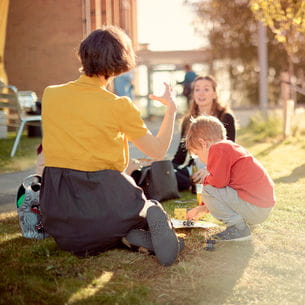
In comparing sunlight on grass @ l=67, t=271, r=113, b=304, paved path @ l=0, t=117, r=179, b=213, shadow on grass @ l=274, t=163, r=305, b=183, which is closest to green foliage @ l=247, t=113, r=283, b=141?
shadow on grass @ l=274, t=163, r=305, b=183

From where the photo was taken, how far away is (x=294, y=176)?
643cm

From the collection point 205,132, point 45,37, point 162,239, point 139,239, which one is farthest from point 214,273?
point 45,37

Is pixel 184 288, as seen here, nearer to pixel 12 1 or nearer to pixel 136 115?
pixel 136 115

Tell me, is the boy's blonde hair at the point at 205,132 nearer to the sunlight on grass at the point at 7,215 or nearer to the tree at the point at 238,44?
the sunlight on grass at the point at 7,215

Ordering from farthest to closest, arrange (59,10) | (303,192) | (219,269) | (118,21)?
(118,21), (59,10), (303,192), (219,269)

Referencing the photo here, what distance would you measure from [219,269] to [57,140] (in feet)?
3.90

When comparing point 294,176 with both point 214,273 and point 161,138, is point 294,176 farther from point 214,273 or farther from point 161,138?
point 214,273

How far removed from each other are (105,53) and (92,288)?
4.30ft

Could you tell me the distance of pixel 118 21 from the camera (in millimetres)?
15961

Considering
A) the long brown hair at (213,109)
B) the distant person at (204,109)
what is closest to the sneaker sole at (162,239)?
the distant person at (204,109)

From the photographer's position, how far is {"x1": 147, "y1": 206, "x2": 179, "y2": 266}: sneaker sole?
3.35m

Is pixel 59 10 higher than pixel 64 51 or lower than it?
higher

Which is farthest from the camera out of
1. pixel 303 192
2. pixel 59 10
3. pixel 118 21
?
pixel 118 21

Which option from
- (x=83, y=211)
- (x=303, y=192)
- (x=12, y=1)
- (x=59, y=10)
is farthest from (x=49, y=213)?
(x=12, y=1)
